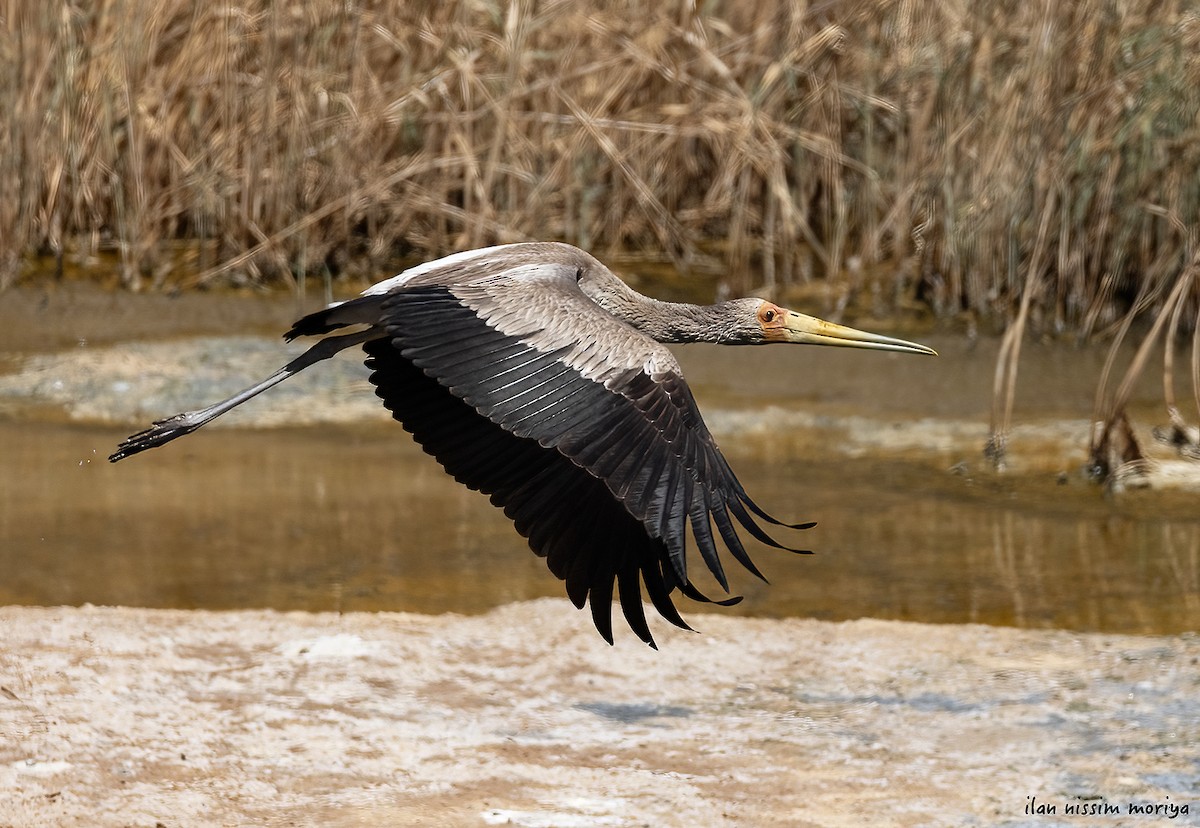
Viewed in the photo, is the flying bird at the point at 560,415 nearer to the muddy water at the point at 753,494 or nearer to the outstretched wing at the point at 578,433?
the outstretched wing at the point at 578,433

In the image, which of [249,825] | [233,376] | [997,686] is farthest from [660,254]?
[249,825]

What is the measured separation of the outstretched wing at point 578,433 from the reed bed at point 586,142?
15.0 feet

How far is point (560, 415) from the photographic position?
3.62 meters

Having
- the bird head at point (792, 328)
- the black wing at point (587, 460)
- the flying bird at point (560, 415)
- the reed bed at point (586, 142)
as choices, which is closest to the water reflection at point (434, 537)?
the bird head at point (792, 328)

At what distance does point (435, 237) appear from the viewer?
9.15 m

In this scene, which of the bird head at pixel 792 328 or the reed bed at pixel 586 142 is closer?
the bird head at pixel 792 328

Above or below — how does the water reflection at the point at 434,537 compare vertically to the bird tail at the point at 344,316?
below

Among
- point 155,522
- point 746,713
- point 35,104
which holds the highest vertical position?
point 35,104

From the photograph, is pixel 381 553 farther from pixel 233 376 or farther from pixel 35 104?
pixel 35 104

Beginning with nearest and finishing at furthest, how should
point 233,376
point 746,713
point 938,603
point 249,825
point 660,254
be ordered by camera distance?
1. point 249,825
2. point 746,713
3. point 938,603
4. point 233,376
5. point 660,254

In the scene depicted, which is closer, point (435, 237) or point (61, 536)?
point (61, 536)

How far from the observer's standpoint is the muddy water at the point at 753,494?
588 centimetres

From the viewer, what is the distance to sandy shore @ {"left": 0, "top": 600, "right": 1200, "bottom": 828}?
159 inches

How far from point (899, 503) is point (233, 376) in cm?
325
